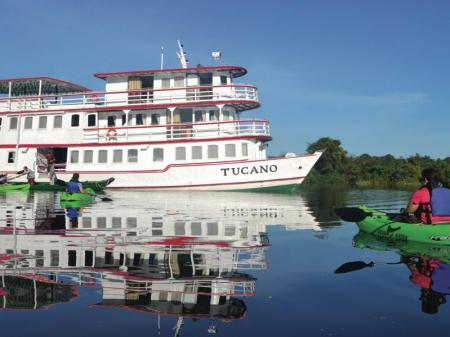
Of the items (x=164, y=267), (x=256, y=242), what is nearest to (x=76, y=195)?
(x=256, y=242)

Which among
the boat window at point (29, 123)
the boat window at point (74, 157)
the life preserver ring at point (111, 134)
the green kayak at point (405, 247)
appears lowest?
the green kayak at point (405, 247)

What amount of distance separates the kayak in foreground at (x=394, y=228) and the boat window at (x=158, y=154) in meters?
18.1

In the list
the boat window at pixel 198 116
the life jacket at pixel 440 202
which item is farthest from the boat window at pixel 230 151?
the life jacket at pixel 440 202

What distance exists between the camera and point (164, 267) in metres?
6.93

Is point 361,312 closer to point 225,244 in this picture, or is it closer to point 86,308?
point 86,308

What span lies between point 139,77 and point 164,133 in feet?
12.3

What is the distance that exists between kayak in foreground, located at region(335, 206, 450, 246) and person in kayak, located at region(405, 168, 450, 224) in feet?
0.85

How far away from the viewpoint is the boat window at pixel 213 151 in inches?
1071

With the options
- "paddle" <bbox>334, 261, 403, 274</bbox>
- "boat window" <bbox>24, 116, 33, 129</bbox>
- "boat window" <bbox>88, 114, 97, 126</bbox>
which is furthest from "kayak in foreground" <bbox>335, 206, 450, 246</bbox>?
"boat window" <bbox>24, 116, 33, 129</bbox>

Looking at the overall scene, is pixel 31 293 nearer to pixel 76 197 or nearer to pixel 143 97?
pixel 76 197

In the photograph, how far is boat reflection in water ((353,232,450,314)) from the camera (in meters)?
5.61

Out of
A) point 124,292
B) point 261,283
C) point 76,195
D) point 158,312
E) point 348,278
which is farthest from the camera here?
point 76,195

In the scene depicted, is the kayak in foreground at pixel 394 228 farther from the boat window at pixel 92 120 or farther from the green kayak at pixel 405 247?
the boat window at pixel 92 120

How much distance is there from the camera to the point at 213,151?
2727 centimetres
